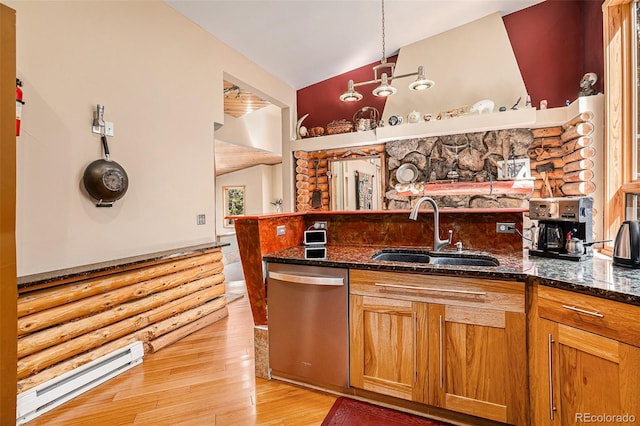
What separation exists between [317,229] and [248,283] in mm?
775

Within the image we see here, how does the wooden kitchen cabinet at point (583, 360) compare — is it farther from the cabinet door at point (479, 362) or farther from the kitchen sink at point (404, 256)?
the kitchen sink at point (404, 256)

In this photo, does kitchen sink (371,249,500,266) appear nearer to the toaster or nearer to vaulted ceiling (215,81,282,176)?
the toaster

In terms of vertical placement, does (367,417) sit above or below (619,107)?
below

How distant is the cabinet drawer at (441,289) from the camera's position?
1618mm

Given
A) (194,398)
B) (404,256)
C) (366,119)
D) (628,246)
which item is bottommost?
(194,398)

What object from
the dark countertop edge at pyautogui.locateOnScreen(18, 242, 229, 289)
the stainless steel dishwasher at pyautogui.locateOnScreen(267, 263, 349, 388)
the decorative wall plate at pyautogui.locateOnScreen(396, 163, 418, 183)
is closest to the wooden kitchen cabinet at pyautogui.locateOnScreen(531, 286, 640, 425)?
the stainless steel dishwasher at pyautogui.locateOnScreen(267, 263, 349, 388)

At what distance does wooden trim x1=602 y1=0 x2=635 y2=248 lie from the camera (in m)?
2.82

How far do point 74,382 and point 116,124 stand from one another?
6.51 feet

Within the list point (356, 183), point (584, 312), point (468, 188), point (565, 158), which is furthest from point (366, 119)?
point (584, 312)

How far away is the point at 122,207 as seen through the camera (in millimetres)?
2650

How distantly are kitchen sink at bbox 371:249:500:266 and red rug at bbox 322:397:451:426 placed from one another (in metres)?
0.95

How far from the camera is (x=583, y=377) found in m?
1.36

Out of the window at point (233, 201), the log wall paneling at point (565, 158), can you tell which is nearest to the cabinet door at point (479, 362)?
the log wall paneling at point (565, 158)

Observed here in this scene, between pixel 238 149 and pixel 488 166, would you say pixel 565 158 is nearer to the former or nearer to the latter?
pixel 488 166
